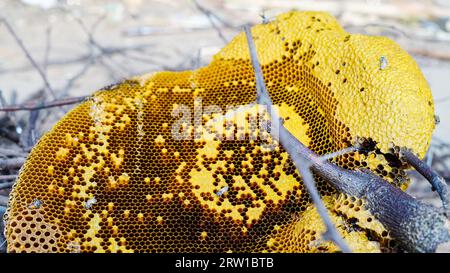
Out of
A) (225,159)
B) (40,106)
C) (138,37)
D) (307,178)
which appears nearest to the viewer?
(307,178)

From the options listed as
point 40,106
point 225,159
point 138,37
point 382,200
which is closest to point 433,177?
point 382,200

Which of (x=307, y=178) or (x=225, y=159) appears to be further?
(x=225, y=159)

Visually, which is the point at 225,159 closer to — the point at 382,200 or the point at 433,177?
the point at 382,200

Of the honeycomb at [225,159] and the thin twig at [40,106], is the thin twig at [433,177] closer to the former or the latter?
the honeycomb at [225,159]

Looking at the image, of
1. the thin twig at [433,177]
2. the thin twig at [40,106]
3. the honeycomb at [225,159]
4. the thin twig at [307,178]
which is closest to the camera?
the thin twig at [307,178]

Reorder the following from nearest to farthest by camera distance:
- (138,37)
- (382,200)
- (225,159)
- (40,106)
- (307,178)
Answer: (307,178) < (382,200) < (225,159) < (40,106) < (138,37)

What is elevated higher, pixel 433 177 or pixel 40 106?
pixel 433 177

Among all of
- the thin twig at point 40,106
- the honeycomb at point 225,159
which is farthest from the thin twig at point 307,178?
the thin twig at point 40,106
